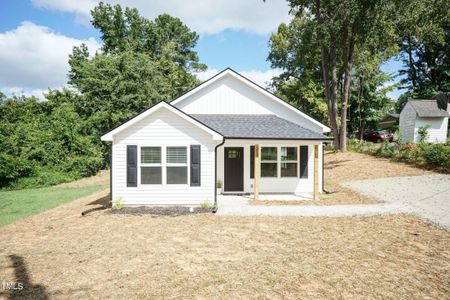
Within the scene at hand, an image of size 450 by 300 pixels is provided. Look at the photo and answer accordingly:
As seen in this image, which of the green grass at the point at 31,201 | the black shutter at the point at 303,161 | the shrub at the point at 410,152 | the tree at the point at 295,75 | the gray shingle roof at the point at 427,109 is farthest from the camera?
the tree at the point at 295,75

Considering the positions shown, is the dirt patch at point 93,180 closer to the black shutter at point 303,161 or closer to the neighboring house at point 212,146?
the neighboring house at point 212,146

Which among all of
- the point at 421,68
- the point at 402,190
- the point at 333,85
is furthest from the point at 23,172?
the point at 421,68

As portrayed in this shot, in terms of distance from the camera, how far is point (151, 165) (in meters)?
11.1

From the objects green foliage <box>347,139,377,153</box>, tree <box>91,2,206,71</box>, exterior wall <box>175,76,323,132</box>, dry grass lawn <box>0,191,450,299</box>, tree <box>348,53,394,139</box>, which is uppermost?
tree <box>91,2,206,71</box>

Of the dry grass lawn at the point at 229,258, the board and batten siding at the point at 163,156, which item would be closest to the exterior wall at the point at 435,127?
A: the dry grass lawn at the point at 229,258

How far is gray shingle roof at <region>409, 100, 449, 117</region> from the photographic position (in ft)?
96.9

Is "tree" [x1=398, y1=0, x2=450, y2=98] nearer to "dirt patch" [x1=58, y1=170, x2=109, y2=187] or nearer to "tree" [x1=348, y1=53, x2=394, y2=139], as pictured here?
"tree" [x1=348, y1=53, x2=394, y2=139]

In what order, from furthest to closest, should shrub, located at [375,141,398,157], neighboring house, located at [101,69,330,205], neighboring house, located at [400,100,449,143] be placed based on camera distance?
neighboring house, located at [400,100,449,143] → shrub, located at [375,141,398,157] → neighboring house, located at [101,69,330,205]

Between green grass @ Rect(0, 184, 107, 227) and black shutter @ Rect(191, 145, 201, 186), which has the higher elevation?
black shutter @ Rect(191, 145, 201, 186)

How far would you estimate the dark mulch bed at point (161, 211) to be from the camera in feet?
34.8

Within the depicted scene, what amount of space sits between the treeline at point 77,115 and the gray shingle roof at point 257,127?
42.8ft

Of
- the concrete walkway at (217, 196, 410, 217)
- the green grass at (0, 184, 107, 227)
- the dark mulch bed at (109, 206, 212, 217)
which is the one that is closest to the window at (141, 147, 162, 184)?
the dark mulch bed at (109, 206, 212, 217)

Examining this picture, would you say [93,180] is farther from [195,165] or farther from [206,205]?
[206,205]

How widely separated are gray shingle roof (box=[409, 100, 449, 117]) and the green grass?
30.7 metres
